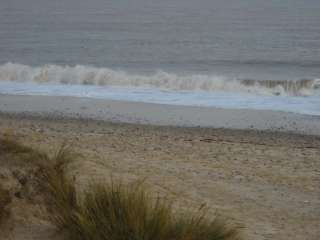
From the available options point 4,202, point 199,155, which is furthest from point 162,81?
point 4,202

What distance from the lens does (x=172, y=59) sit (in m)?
32.6

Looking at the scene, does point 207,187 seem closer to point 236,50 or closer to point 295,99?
point 295,99

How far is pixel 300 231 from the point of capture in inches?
247

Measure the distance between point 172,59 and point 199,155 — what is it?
22.9 metres

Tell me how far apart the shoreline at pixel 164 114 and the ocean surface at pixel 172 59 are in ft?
3.69

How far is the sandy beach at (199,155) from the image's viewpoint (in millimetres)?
6797

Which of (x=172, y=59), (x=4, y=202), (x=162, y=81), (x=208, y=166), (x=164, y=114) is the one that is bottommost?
(x=208, y=166)

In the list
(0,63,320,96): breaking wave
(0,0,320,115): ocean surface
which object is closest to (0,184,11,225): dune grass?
(0,0,320,115): ocean surface

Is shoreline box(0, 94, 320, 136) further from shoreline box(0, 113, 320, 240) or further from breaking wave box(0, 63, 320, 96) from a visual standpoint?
breaking wave box(0, 63, 320, 96)

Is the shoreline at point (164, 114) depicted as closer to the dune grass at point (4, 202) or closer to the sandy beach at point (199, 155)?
the sandy beach at point (199, 155)

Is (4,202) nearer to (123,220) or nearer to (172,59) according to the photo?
(123,220)

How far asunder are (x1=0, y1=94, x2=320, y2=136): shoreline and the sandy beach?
3 centimetres

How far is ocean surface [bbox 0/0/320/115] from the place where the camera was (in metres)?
20.3

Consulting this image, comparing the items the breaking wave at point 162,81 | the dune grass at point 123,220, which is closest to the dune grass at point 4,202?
the dune grass at point 123,220
